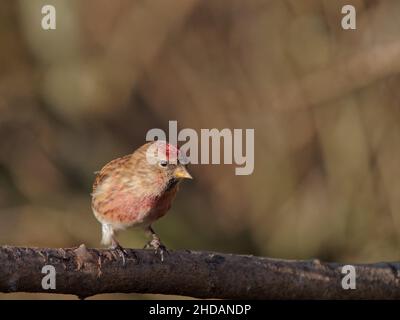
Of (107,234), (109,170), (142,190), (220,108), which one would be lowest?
(107,234)

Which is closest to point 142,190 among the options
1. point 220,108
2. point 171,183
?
point 171,183

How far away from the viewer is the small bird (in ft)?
18.9

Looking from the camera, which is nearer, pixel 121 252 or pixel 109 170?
pixel 121 252

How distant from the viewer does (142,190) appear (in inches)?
229

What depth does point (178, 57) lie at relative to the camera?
930cm

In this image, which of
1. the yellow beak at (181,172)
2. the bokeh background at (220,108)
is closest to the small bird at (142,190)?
the yellow beak at (181,172)

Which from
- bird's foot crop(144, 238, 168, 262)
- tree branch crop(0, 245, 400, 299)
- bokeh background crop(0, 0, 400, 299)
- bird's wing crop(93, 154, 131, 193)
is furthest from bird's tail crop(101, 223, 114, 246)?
bokeh background crop(0, 0, 400, 299)

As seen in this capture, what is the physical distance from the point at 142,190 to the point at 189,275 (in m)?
1.03

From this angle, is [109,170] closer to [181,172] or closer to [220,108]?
[181,172]

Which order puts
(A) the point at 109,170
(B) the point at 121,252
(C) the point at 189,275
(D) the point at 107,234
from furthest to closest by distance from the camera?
(A) the point at 109,170
(D) the point at 107,234
(C) the point at 189,275
(B) the point at 121,252

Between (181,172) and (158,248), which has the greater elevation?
(181,172)

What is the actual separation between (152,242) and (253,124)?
3.84 m

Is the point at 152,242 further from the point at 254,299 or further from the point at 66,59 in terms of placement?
the point at 66,59

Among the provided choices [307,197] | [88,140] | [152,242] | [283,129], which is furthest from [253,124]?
[152,242]
